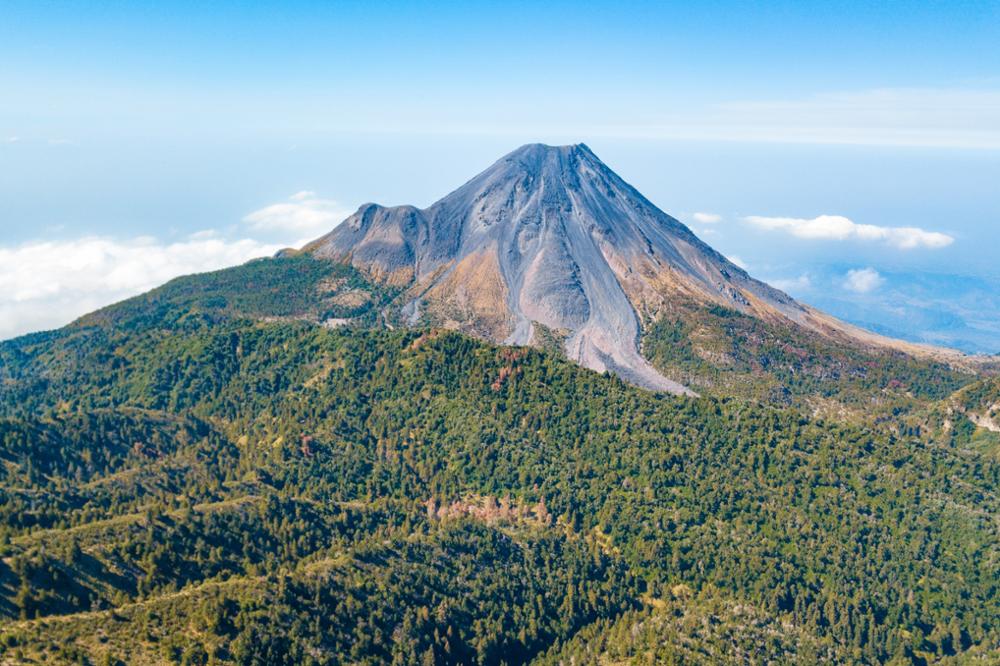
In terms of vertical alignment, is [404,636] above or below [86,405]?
below

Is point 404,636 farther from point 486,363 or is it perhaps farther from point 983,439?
point 983,439

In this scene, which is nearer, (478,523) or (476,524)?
(476,524)

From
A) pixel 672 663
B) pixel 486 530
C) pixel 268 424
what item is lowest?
pixel 672 663

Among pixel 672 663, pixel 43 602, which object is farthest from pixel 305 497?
pixel 672 663

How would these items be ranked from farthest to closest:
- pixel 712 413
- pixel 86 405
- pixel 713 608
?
pixel 86 405 → pixel 712 413 → pixel 713 608

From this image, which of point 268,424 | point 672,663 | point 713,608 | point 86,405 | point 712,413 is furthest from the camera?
point 86,405

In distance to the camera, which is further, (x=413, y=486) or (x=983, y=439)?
(x=983, y=439)

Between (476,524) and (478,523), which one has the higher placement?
(476,524)
